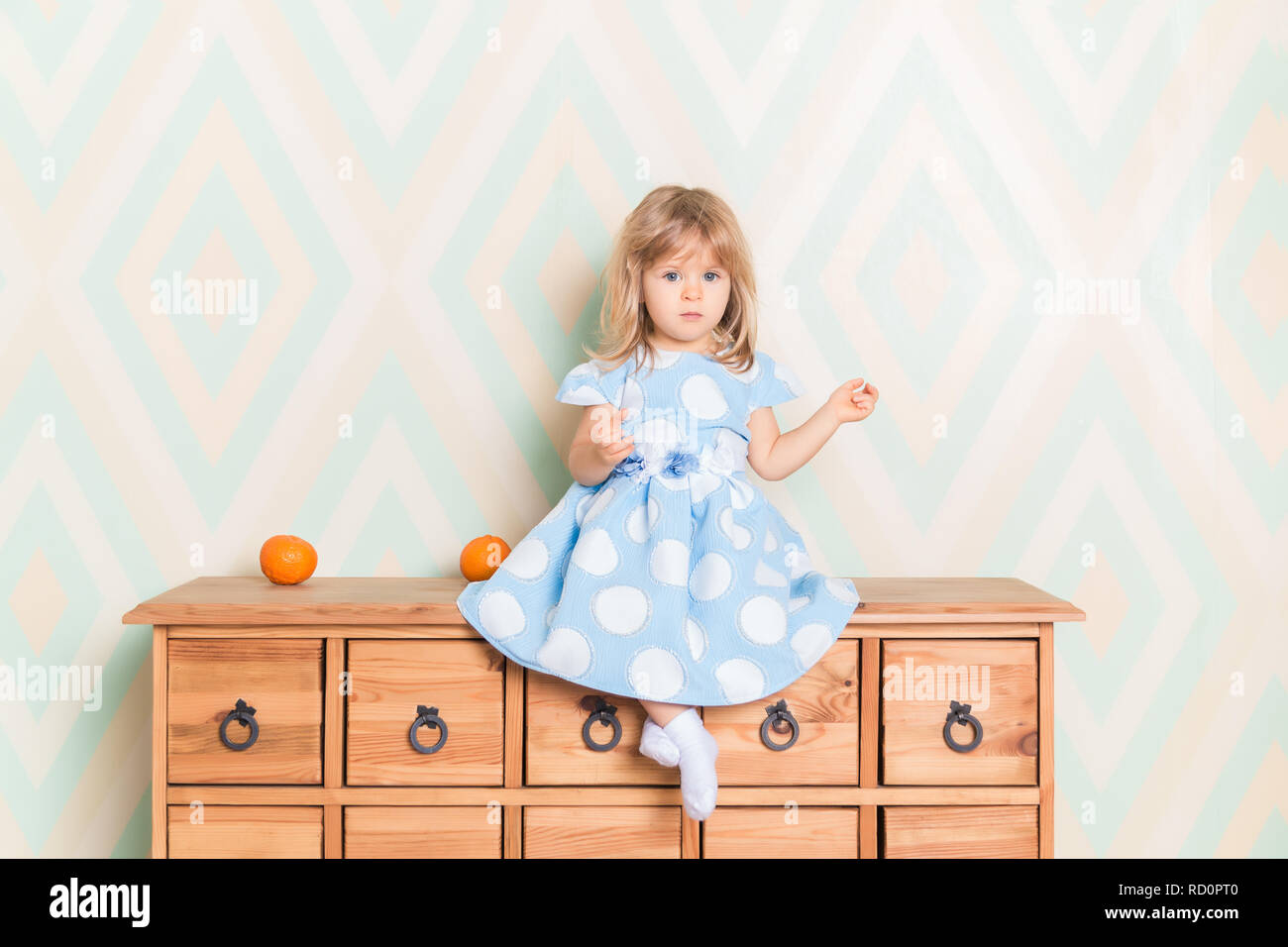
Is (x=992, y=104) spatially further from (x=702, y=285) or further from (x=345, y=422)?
(x=345, y=422)

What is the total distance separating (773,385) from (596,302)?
0.44 m

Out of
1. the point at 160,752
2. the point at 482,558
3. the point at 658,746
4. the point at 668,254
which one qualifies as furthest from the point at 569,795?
the point at 668,254

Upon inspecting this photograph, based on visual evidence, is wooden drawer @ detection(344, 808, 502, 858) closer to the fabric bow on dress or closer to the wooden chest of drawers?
the wooden chest of drawers

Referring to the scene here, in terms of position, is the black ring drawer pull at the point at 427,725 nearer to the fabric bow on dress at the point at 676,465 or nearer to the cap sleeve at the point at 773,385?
the fabric bow on dress at the point at 676,465

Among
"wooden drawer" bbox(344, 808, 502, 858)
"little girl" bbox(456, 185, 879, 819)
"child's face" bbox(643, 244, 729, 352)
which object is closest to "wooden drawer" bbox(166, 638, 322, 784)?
"wooden drawer" bbox(344, 808, 502, 858)

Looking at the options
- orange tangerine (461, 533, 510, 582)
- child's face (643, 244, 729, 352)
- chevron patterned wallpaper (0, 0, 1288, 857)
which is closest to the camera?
child's face (643, 244, 729, 352)

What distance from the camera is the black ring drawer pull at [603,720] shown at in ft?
5.50

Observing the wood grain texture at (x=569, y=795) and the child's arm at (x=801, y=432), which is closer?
the wood grain texture at (x=569, y=795)

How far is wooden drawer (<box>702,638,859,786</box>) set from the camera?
5.53 ft

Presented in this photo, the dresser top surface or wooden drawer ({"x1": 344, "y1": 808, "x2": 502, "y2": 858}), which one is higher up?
the dresser top surface

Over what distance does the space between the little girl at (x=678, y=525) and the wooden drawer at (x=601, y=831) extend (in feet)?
0.44

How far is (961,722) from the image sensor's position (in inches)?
66.7

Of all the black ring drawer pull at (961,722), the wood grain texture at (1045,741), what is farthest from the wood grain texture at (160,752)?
the wood grain texture at (1045,741)
